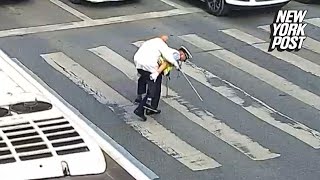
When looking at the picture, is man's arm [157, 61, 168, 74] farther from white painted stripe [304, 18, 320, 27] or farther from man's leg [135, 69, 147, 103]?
white painted stripe [304, 18, 320, 27]

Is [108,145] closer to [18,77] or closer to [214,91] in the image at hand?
[18,77]

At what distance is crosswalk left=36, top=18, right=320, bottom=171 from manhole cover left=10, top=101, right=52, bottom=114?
214 inches

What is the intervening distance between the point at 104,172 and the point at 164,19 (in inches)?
566

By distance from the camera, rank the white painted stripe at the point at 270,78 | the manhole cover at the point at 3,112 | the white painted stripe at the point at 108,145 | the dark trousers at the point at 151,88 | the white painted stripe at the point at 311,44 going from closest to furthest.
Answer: the white painted stripe at the point at 108,145, the manhole cover at the point at 3,112, the dark trousers at the point at 151,88, the white painted stripe at the point at 270,78, the white painted stripe at the point at 311,44

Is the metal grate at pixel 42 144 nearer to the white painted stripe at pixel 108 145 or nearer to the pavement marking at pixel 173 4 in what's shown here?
the white painted stripe at pixel 108 145

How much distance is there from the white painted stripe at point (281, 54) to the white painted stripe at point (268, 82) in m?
0.83

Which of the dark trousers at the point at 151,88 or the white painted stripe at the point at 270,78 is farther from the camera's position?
the white painted stripe at the point at 270,78

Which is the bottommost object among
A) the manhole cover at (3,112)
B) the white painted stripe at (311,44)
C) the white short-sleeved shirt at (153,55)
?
the white painted stripe at (311,44)

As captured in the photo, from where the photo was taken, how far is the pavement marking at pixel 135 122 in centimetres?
1077

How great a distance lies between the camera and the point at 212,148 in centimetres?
1118

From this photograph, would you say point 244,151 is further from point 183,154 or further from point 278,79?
point 278,79

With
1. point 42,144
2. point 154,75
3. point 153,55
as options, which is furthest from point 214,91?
point 42,144

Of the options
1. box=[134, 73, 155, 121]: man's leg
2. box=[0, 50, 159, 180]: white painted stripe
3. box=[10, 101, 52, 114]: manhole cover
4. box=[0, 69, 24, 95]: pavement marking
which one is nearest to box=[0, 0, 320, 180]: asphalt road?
box=[134, 73, 155, 121]: man's leg

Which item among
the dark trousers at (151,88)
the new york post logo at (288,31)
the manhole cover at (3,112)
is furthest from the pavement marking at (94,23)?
the manhole cover at (3,112)
